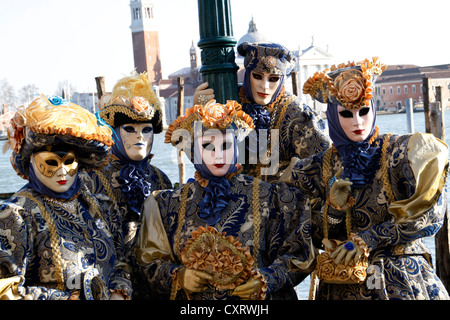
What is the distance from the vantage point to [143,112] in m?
3.96

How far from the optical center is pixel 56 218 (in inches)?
121

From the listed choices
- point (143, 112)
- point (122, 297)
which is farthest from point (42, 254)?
point (143, 112)

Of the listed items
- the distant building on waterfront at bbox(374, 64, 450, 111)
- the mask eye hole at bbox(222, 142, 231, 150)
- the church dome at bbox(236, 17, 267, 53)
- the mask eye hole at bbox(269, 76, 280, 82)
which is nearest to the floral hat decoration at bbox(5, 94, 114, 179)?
the mask eye hole at bbox(222, 142, 231, 150)

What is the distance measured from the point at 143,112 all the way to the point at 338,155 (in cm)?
116

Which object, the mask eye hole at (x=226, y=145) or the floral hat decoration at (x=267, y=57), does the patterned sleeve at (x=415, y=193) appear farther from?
the floral hat decoration at (x=267, y=57)

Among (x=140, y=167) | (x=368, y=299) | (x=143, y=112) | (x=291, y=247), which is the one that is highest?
(x=143, y=112)

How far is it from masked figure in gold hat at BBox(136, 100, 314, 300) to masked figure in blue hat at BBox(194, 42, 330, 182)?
2.26 ft

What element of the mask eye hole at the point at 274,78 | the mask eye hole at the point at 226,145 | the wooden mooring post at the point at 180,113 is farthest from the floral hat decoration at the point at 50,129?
the wooden mooring post at the point at 180,113

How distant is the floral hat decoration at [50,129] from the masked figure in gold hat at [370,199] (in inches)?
41.6

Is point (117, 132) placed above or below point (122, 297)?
above

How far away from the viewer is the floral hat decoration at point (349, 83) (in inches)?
130

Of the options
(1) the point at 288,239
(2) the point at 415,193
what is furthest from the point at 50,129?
(2) the point at 415,193
